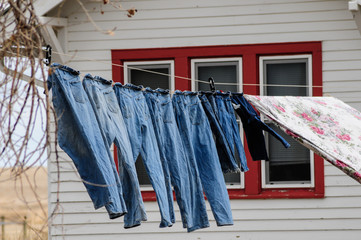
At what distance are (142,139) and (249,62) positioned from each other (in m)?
3.27

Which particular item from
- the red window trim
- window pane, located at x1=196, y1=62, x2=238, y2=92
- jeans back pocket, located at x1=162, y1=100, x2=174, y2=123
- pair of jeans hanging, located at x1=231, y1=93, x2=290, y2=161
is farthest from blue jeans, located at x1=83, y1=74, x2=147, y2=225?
window pane, located at x1=196, y1=62, x2=238, y2=92

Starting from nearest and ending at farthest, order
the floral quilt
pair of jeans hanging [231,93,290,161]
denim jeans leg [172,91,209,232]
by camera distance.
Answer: denim jeans leg [172,91,209,232] < the floral quilt < pair of jeans hanging [231,93,290,161]

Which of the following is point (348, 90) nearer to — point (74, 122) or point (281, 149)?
point (281, 149)

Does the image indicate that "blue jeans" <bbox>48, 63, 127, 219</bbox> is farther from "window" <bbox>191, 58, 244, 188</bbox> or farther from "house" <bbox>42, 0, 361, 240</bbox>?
"window" <bbox>191, 58, 244, 188</bbox>

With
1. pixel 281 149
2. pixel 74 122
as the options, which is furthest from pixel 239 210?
pixel 74 122

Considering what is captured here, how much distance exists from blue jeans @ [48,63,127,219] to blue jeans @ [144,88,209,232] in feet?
3.51

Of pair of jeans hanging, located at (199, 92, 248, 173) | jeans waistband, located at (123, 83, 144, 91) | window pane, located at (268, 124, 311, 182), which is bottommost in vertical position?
window pane, located at (268, 124, 311, 182)

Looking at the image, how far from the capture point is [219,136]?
6.94m

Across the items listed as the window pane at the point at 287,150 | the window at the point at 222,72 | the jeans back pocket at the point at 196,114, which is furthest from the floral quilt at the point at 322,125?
the window at the point at 222,72

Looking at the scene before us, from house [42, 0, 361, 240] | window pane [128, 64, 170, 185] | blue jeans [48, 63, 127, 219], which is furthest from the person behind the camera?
window pane [128, 64, 170, 185]

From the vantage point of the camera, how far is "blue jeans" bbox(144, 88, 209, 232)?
6238 mm

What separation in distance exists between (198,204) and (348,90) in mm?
2979

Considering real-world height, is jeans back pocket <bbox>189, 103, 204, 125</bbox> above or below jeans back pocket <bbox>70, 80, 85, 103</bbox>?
below

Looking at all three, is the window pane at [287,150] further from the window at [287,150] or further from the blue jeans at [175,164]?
the blue jeans at [175,164]
